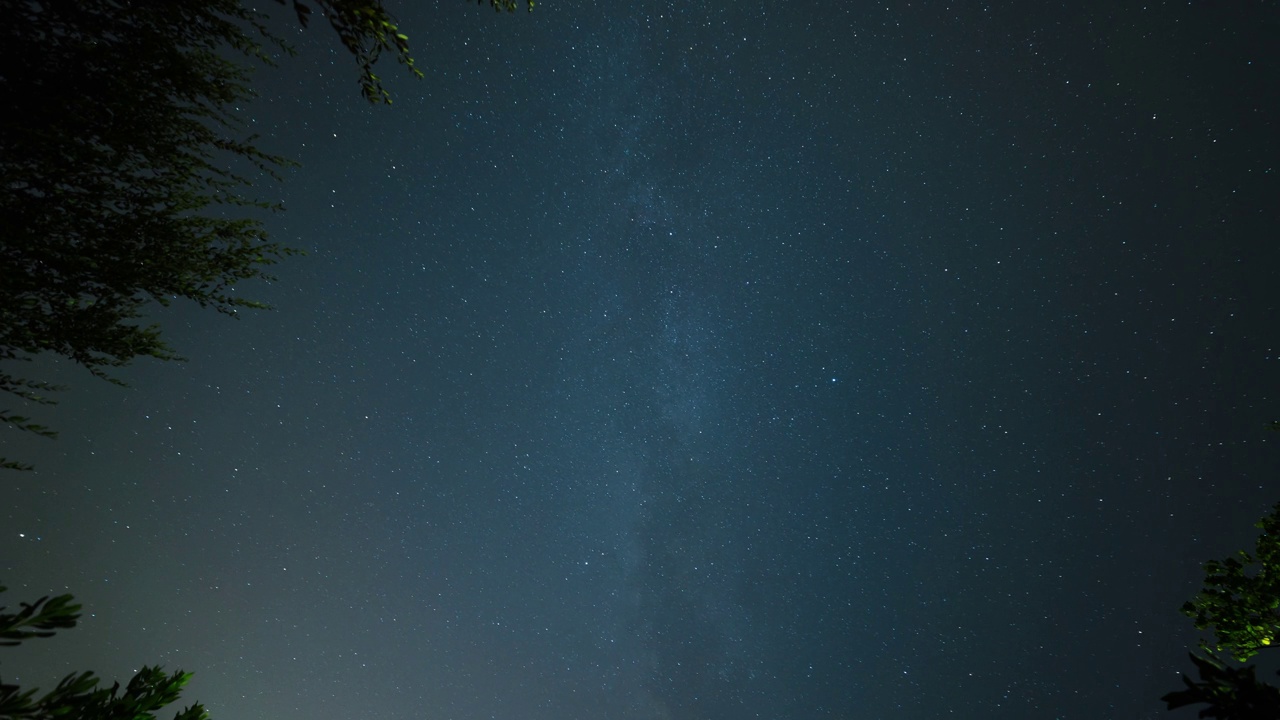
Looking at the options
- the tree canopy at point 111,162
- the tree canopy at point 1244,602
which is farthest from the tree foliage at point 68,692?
the tree canopy at point 1244,602

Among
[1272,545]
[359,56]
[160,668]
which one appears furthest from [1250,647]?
[359,56]

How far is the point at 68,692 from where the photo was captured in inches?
53.6

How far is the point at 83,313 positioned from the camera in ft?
11.9

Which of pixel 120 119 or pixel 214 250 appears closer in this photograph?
pixel 120 119

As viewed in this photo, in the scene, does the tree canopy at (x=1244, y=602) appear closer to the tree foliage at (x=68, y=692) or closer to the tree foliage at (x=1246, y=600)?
the tree foliage at (x=1246, y=600)


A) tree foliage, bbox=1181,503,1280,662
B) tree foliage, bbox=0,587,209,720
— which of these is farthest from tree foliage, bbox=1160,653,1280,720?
tree foliage, bbox=1181,503,1280,662

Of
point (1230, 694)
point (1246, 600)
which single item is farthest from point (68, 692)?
point (1246, 600)

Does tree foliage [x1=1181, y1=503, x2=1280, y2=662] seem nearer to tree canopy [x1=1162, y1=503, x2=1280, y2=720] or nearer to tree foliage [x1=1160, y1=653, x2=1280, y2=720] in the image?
tree canopy [x1=1162, y1=503, x2=1280, y2=720]

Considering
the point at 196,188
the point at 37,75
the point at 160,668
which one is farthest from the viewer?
the point at 196,188

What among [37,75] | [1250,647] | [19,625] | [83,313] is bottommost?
[19,625]

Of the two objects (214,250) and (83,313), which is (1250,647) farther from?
(83,313)

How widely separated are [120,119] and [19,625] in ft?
13.0

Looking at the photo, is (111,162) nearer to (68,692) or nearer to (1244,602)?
(68,692)

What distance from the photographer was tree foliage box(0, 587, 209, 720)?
3.92 feet
